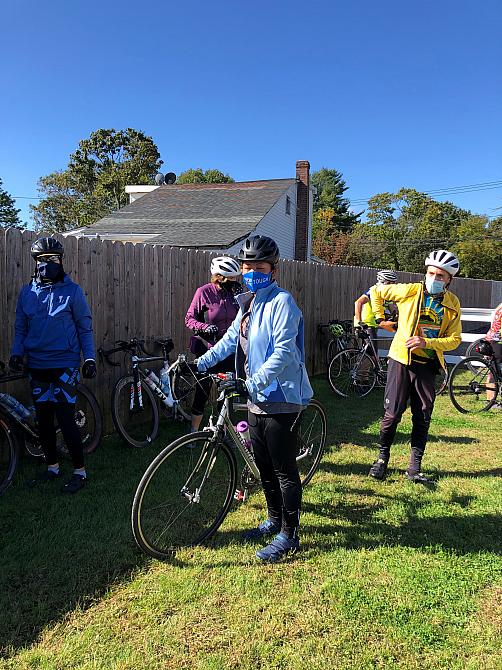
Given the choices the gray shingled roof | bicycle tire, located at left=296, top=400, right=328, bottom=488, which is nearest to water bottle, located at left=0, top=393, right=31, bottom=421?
bicycle tire, located at left=296, top=400, right=328, bottom=488

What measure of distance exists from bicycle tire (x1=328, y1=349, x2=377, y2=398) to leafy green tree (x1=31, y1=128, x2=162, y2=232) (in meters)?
35.8

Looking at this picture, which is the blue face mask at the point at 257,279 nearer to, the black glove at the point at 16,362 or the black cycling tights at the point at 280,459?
the black cycling tights at the point at 280,459

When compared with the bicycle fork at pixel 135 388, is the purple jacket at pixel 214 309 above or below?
above

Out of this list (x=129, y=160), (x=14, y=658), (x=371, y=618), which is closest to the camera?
(x=14, y=658)

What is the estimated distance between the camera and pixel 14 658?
227 centimetres

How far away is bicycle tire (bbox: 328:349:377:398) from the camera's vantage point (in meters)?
7.93

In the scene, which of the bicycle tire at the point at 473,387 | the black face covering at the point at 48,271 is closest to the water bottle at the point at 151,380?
the black face covering at the point at 48,271

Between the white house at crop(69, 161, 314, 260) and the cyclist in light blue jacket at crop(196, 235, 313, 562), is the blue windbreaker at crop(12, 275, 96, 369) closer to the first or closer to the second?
the cyclist in light blue jacket at crop(196, 235, 313, 562)

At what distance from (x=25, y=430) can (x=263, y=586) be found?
2507 mm

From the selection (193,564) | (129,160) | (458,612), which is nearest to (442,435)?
(458,612)

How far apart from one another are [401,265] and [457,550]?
45.5m

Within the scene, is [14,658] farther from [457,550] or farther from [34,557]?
[457,550]

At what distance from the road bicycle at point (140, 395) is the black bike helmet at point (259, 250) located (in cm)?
239

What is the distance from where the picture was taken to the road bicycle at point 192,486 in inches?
116
